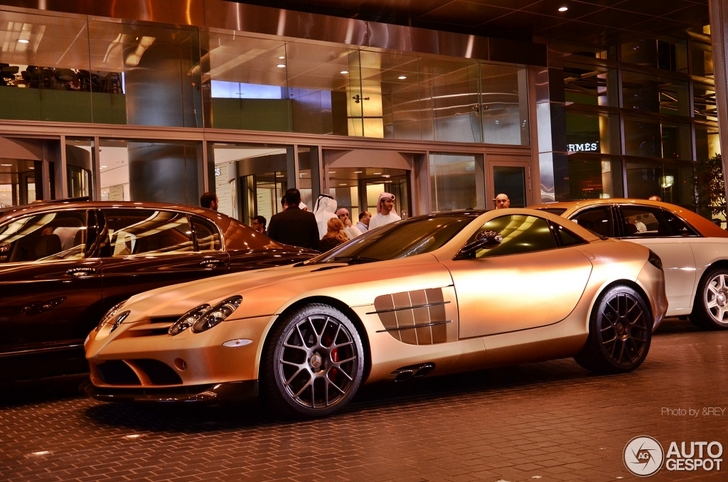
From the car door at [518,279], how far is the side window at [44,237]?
3187 mm

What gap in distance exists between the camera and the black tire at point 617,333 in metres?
7.29

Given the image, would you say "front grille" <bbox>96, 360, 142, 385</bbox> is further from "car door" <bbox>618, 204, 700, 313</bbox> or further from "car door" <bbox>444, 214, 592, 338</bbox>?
"car door" <bbox>618, 204, 700, 313</bbox>

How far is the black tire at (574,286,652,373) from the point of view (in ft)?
23.9

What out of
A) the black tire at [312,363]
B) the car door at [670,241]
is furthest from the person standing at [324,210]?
the black tire at [312,363]

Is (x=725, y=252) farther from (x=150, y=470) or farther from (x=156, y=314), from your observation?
(x=150, y=470)

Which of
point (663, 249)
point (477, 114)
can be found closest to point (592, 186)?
point (477, 114)

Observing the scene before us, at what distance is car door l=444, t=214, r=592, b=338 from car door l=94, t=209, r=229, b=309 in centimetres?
242

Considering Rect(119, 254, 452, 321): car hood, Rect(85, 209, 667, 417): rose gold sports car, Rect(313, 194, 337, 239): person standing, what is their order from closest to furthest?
Rect(85, 209, 667, 417): rose gold sports car
Rect(119, 254, 452, 321): car hood
Rect(313, 194, 337, 239): person standing

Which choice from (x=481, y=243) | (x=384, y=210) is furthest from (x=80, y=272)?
(x=384, y=210)

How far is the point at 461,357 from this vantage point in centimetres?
653

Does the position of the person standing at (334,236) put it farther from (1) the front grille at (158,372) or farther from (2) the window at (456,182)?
(2) the window at (456,182)

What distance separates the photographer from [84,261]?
743cm

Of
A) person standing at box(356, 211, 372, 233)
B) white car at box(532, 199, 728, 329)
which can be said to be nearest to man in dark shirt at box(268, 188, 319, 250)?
person standing at box(356, 211, 372, 233)

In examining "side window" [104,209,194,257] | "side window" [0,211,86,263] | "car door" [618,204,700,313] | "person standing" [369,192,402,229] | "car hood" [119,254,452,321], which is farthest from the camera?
"person standing" [369,192,402,229]
